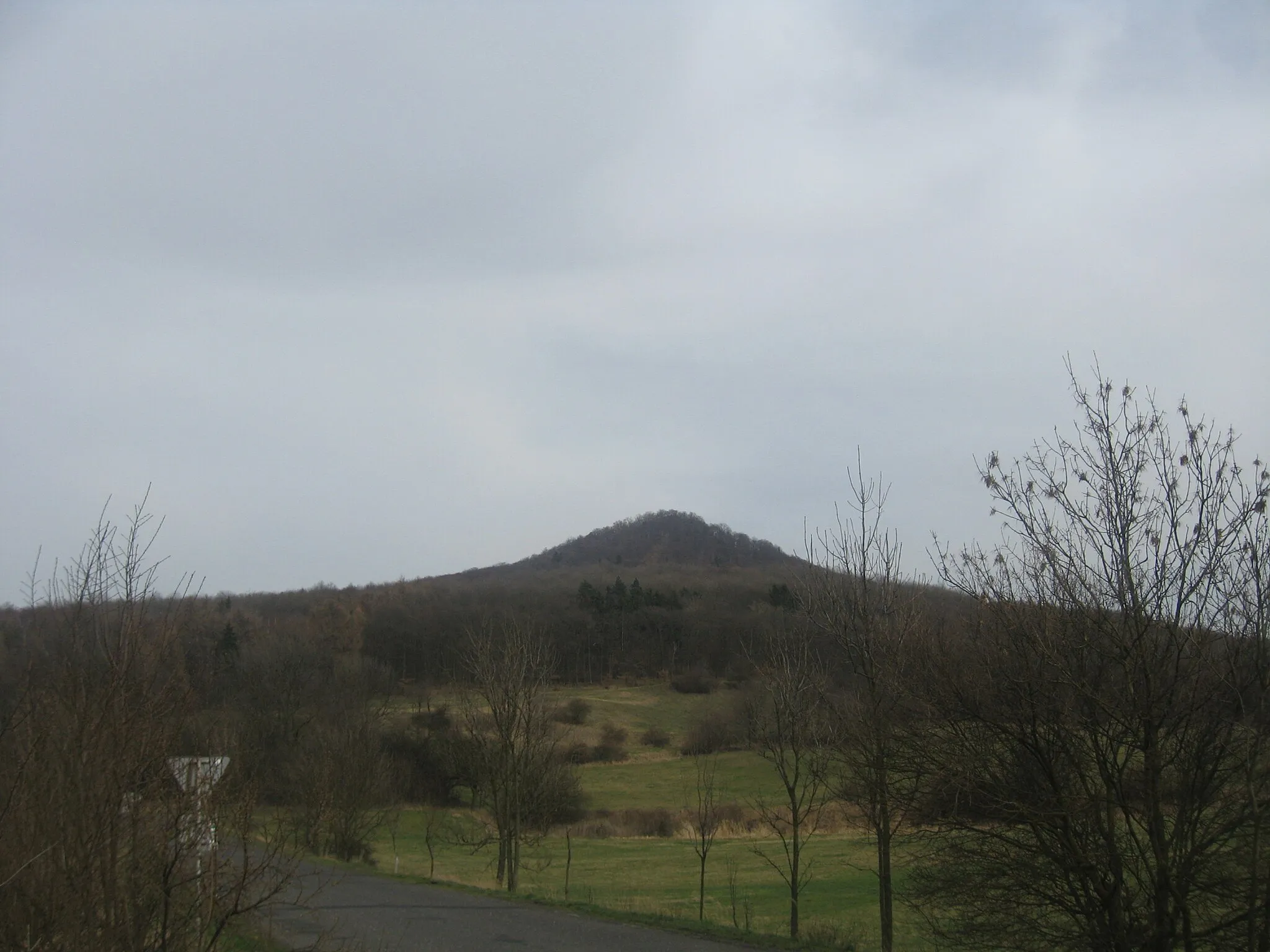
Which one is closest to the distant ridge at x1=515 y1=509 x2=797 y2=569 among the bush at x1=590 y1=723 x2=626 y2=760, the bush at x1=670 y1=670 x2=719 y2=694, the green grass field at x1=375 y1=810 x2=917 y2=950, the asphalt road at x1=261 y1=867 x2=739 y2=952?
the bush at x1=670 y1=670 x2=719 y2=694

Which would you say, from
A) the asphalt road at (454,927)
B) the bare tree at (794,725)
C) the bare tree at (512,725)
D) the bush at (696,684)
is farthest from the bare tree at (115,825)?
the bush at (696,684)

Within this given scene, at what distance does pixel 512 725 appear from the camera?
78.0 feet

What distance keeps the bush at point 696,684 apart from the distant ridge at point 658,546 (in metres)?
30.5

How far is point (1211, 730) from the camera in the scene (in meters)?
8.40

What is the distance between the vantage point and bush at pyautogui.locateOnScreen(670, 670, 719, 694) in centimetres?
8881

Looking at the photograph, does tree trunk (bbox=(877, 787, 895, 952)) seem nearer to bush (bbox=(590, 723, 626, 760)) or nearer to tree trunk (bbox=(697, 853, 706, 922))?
tree trunk (bbox=(697, 853, 706, 922))

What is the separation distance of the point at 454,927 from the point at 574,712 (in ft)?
192

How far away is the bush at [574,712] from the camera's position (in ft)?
236

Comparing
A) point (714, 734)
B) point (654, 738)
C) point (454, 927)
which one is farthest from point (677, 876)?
point (654, 738)

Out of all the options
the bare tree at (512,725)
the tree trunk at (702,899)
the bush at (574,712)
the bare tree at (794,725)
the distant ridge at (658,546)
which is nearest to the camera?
the bare tree at (794,725)

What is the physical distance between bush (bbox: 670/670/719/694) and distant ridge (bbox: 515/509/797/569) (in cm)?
3054

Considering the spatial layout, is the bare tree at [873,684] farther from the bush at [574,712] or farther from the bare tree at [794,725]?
the bush at [574,712]

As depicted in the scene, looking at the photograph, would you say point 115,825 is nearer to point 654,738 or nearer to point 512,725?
point 512,725

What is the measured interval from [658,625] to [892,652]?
89.3 metres
